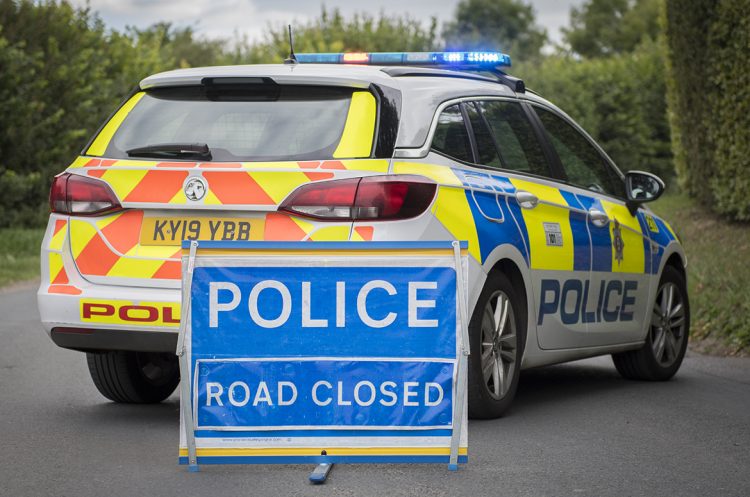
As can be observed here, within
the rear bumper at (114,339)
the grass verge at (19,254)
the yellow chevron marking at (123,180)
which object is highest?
the yellow chevron marking at (123,180)

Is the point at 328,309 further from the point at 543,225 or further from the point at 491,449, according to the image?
the point at 543,225

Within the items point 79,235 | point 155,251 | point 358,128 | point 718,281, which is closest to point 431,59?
point 358,128

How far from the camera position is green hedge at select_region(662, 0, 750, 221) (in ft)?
47.1

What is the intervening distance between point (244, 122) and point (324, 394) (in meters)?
1.74

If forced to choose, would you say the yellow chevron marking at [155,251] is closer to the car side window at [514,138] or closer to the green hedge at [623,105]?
the car side window at [514,138]

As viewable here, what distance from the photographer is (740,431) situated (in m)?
6.82

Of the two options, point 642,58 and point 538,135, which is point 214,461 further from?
point 642,58

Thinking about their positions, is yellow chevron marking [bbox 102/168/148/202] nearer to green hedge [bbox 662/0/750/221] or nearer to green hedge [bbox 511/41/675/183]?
green hedge [bbox 662/0/750/221]

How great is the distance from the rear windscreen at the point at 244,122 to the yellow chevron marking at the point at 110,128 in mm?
28

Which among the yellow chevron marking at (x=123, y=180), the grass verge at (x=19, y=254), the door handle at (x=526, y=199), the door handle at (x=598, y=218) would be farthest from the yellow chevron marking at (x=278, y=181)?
the grass verge at (x=19, y=254)

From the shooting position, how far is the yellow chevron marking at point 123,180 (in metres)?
6.50

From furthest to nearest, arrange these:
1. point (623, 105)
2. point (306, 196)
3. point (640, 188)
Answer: point (623, 105), point (640, 188), point (306, 196)

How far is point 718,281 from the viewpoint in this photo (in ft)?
40.8

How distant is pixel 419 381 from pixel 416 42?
138ft
